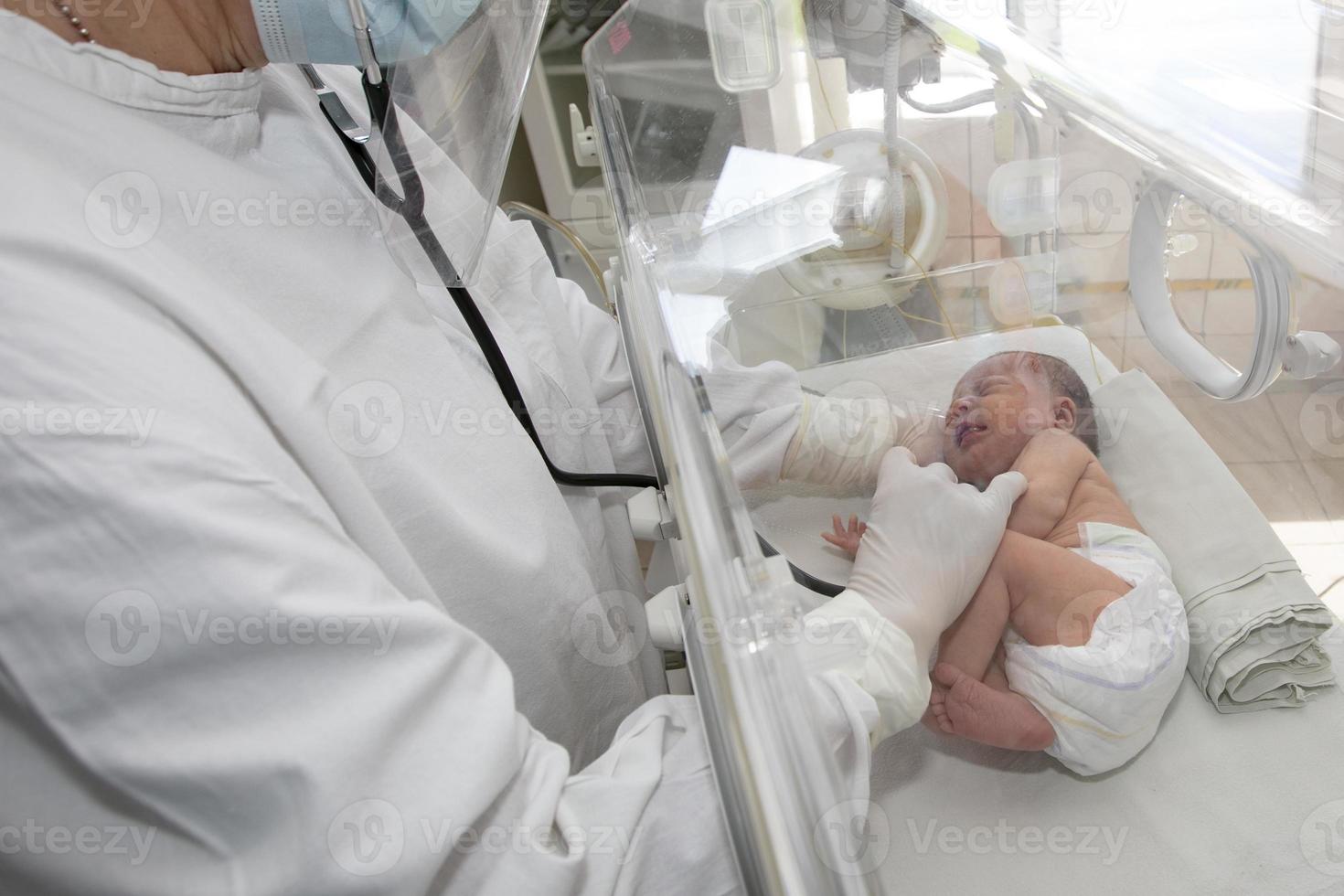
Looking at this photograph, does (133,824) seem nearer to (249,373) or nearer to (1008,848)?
(249,373)

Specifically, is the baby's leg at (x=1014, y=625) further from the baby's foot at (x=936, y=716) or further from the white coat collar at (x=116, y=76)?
the white coat collar at (x=116, y=76)

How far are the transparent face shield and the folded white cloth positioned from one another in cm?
78

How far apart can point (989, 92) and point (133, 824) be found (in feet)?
4.01

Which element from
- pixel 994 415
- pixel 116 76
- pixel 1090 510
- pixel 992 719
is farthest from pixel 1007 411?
pixel 116 76

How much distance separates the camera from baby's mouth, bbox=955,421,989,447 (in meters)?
1.00

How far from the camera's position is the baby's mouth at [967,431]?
3.28 feet

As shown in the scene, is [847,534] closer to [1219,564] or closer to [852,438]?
[852,438]

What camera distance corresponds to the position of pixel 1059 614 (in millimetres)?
863

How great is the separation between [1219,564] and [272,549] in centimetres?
86

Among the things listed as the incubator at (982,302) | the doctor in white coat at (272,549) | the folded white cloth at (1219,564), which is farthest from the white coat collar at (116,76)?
the folded white cloth at (1219,564)

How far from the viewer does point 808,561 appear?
923 mm

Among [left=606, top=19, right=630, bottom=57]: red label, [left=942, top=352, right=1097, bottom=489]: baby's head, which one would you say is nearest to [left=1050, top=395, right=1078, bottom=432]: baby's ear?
[left=942, top=352, right=1097, bottom=489]: baby's head

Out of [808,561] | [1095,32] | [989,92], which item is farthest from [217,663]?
[1095,32]

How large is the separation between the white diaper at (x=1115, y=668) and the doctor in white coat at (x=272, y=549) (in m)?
0.10
